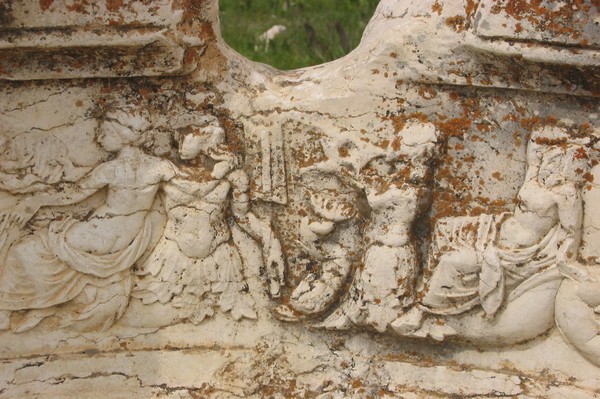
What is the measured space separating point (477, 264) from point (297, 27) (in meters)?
3.67

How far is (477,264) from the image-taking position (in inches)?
121

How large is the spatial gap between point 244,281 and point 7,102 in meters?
0.96

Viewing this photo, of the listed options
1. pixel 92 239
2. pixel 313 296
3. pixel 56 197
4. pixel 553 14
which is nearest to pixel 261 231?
pixel 313 296

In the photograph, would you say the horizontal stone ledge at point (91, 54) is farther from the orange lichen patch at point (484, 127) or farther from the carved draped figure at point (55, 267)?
the orange lichen patch at point (484, 127)

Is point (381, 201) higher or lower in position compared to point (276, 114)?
lower

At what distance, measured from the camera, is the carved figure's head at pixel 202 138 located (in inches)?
125

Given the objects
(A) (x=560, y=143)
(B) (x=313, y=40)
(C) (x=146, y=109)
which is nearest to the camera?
(A) (x=560, y=143)

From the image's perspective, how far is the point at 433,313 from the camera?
3.17m

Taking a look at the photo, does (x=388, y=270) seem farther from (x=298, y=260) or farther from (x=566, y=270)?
(x=566, y=270)

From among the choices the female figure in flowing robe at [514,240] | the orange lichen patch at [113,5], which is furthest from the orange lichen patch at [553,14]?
the orange lichen patch at [113,5]

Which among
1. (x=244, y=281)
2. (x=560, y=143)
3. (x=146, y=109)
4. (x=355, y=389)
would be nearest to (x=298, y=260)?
(x=244, y=281)

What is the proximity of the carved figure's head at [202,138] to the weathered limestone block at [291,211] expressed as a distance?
0.01 metres

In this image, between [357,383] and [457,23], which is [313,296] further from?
[457,23]

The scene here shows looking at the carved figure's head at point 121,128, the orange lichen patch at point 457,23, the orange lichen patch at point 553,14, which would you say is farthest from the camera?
the carved figure's head at point 121,128
